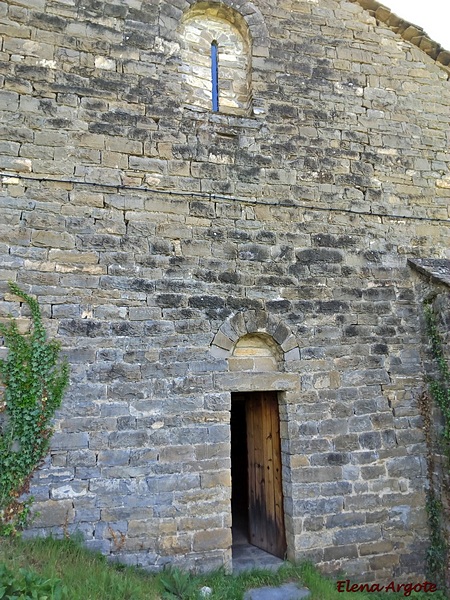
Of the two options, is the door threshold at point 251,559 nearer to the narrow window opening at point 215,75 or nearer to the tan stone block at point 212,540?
the tan stone block at point 212,540

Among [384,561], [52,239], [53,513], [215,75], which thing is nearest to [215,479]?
[53,513]

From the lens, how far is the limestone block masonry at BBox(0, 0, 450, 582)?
15.1 feet

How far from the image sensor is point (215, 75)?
5.96m

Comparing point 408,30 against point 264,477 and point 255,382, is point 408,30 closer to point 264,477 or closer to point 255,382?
point 255,382

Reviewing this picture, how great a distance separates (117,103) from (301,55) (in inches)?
104

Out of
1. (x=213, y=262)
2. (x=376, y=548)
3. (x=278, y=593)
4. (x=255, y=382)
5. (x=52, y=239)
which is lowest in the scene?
(x=278, y=593)

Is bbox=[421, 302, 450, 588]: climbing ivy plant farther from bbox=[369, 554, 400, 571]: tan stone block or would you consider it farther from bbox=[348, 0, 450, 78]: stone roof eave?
bbox=[348, 0, 450, 78]: stone roof eave

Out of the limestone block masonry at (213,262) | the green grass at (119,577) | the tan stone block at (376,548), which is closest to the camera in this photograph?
the green grass at (119,577)

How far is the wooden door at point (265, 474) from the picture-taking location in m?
5.36

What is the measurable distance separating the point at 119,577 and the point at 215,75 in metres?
5.73

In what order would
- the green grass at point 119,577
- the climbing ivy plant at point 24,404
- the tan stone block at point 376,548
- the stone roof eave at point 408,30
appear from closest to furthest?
the green grass at point 119,577
the climbing ivy plant at point 24,404
the tan stone block at point 376,548
the stone roof eave at point 408,30

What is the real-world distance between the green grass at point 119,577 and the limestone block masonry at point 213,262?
0.19m

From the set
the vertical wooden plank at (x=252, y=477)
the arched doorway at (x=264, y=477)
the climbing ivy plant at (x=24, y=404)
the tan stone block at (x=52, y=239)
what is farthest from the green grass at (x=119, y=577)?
the tan stone block at (x=52, y=239)

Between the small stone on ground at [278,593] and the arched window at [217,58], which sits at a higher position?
the arched window at [217,58]
